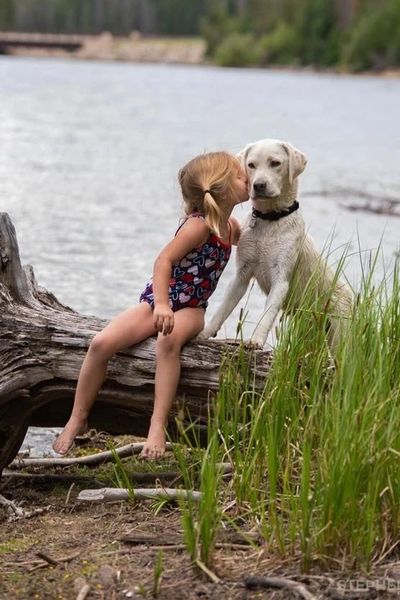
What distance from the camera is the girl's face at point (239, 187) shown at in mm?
6066

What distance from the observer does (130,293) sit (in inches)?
497

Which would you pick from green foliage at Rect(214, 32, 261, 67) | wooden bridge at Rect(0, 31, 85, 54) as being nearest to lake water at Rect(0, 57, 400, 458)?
green foliage at Rect(214, 32, 261, 67)

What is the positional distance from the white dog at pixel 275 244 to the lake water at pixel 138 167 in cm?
36

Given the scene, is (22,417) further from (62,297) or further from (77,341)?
(62,297)

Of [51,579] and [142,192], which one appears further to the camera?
[142,192]

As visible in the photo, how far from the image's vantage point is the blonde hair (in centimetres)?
591

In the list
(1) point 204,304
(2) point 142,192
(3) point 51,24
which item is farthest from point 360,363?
(3) point 51,24

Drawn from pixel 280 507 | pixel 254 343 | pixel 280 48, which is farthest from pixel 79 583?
pixel 280 48

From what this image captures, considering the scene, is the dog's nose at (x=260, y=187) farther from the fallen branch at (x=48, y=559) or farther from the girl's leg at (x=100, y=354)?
the fallen branch at (x=48, y=559)

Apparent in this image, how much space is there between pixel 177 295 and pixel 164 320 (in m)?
0.27

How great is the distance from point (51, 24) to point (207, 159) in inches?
6635

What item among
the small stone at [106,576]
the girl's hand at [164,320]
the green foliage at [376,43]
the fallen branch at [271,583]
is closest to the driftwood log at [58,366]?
the girl's hand at [164,320]

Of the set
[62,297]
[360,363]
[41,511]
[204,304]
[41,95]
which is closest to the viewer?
[360,363]

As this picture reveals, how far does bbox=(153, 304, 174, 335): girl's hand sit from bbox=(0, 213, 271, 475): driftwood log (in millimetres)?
149
